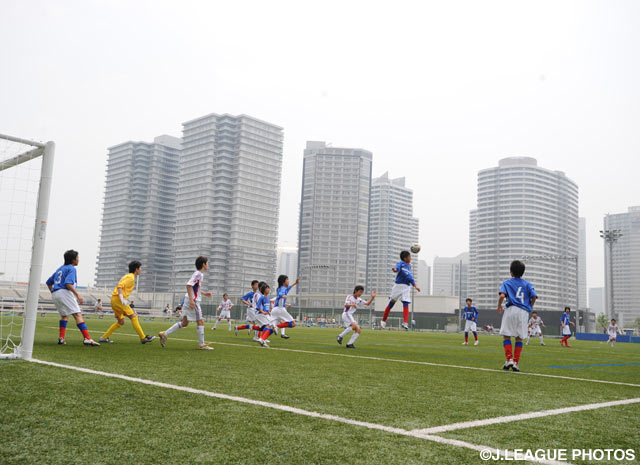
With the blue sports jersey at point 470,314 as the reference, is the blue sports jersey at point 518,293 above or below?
above

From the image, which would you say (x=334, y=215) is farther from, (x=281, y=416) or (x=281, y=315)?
(x=281, y=416)

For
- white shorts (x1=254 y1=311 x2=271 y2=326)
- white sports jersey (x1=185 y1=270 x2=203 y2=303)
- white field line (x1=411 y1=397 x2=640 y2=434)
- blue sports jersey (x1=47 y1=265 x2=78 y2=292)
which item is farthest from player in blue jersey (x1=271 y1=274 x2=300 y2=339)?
white field line (x1=411 y1=397 x2=640 y2=434)

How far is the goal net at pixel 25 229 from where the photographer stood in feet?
26.8

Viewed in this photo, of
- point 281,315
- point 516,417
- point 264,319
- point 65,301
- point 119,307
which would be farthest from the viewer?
point 281,315

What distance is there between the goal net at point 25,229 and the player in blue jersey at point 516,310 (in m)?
8.02

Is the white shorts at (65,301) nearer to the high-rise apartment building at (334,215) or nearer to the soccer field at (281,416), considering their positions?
the soccer field at (281,416)

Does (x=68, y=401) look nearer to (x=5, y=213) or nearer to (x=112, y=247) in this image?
(x=5, y=213)

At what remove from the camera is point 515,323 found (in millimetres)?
A: 10125

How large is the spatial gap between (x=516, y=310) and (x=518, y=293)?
1.08ft

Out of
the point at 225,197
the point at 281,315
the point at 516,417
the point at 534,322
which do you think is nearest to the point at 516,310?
the point at 516,417

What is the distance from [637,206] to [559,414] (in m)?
193

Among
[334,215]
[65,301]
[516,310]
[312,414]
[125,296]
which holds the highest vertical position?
[334,215]

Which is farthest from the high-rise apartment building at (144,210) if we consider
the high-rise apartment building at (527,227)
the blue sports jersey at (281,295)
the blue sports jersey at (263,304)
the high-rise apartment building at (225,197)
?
the blue sports jersey at (263,304)

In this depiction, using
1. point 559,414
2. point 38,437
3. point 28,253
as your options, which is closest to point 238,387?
point 38,437
